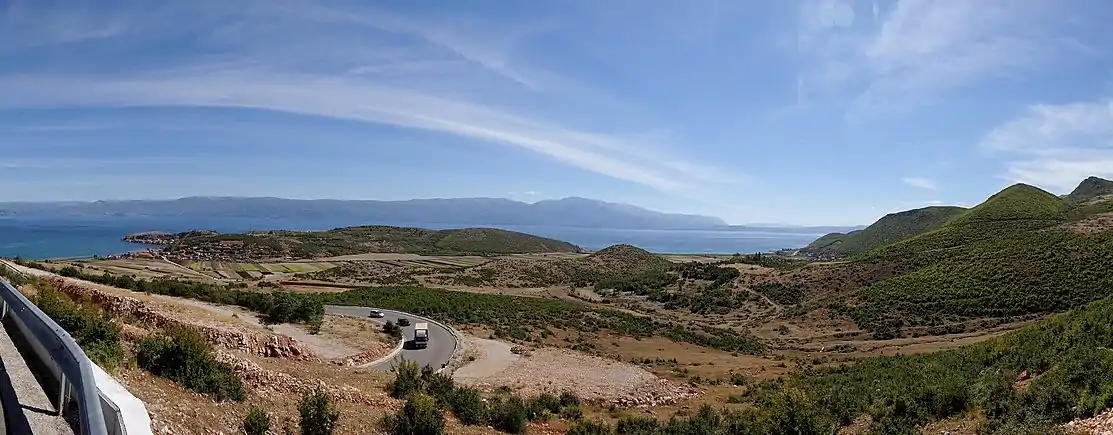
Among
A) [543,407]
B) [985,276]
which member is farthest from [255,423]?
[985,276]

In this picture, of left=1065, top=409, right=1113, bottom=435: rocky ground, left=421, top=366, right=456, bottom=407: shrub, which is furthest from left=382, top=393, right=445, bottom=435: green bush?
left=1065, top=409, right=1113, bottom=435: rocky ground

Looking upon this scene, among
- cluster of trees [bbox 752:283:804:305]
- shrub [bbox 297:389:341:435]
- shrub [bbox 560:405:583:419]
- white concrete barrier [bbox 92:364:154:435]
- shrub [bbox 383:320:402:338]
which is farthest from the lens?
cluster of trees [bbox 752:283:804:305]

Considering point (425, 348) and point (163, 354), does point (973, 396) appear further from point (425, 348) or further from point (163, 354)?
point (425, 348)

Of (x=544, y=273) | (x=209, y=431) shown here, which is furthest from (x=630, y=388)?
(x=544, y=273)

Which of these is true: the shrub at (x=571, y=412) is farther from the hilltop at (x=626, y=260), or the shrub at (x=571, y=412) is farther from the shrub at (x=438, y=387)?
the hilltop at (x=626, y=260)

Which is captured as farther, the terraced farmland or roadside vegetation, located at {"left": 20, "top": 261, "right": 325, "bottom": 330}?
the terraced farmland

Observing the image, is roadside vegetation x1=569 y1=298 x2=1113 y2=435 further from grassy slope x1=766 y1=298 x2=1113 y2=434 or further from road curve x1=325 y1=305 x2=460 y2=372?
road curve x1=325 y1=305 x2=460 y2=372

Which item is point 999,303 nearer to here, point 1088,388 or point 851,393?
point 851,393

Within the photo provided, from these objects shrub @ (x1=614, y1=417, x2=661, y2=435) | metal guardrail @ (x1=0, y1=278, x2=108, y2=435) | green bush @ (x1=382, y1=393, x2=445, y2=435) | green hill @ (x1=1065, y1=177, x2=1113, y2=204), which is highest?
green hill @ (x1=1065, y1=177, x2=1113, y2=204)
